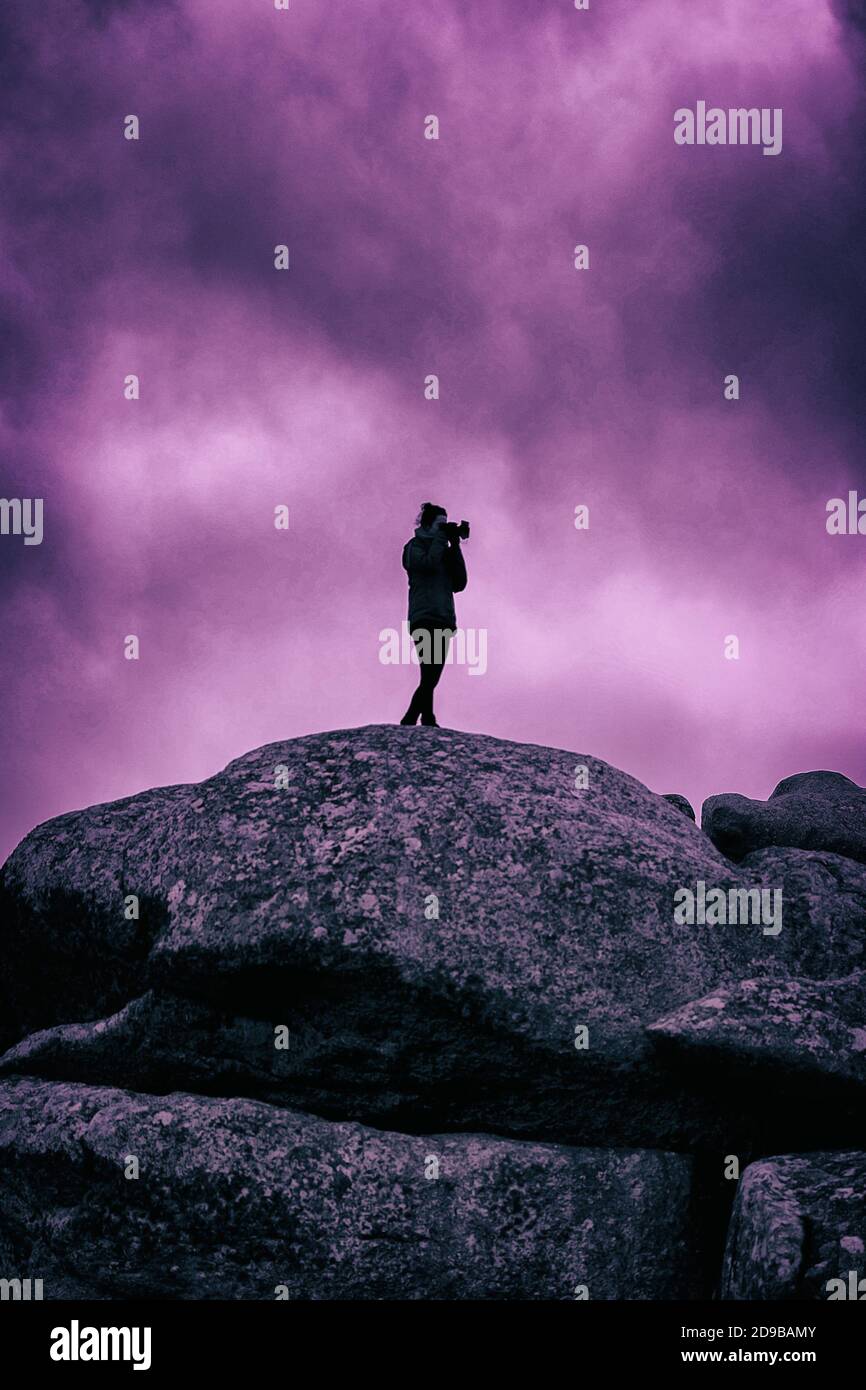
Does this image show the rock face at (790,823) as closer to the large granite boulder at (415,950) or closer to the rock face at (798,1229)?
the large granite boulder at (415,950)

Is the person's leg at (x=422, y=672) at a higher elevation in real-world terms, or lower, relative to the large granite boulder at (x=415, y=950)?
higher

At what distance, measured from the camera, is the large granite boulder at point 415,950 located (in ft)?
37.4

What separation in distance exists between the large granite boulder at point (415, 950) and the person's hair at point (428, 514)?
492 cm

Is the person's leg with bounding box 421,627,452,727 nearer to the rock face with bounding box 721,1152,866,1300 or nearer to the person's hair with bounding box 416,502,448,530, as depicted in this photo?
the person's hair with bounding box 416,502,448,530

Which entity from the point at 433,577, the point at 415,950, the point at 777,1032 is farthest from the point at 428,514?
the point at 777,1032

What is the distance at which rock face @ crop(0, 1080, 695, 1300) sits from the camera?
10.8m

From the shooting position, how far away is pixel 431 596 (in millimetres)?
16266

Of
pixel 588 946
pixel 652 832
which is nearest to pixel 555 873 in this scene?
pixel 588 946

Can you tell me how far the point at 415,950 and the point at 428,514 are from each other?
8.24 metres

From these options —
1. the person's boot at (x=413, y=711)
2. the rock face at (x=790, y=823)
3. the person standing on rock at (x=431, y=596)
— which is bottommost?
the rock face at (x=790, y=823)

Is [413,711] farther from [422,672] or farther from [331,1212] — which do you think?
[331,1212]

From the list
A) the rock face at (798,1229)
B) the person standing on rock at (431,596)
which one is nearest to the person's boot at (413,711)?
the person standing on rock at (431,596)

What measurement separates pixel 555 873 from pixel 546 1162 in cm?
323
